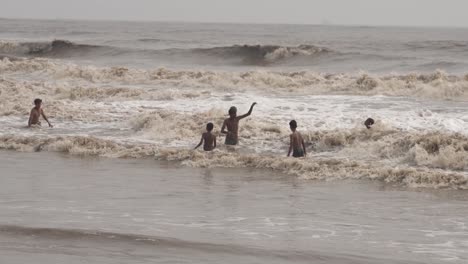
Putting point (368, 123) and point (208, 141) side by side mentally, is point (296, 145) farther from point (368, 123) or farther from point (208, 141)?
point (368, 123)

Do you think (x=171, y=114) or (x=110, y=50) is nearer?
(x=171, y=114)

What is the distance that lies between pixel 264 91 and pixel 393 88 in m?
3.77

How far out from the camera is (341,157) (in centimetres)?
1373

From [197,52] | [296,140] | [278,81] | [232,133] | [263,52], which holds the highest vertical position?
[263,52]

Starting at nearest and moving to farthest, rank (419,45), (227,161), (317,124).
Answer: (227,161) → (317,124) → (419,45)

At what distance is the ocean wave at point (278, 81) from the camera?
2208 centimetres

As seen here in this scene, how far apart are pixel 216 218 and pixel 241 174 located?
3382mm

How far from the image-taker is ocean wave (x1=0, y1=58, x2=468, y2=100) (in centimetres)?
2208

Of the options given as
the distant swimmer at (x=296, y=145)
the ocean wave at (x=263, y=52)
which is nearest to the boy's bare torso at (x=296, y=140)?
the distant swimmer at (x=296, y=145)

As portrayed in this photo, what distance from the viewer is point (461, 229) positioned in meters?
8.50

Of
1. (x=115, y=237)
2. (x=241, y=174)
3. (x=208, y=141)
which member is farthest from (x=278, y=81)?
(x=115, y=237)

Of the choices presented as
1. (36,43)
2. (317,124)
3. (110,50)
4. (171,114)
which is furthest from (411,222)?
(36,43)

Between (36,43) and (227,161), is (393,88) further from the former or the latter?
(36,43)

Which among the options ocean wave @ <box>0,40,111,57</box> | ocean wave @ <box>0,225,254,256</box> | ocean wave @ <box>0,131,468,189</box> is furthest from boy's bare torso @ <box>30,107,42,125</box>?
ocean wave @ <box>0,40,111,57</box>
